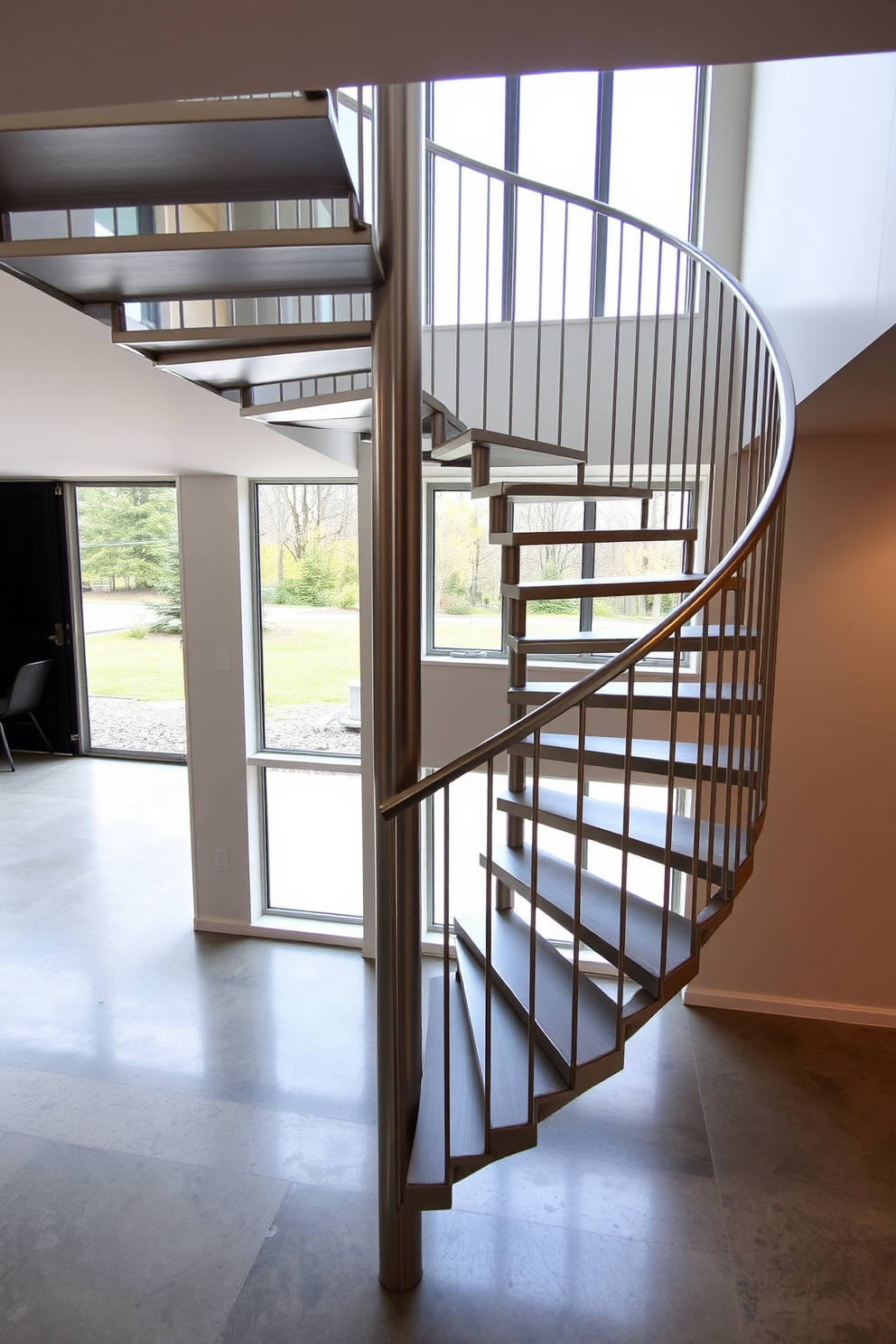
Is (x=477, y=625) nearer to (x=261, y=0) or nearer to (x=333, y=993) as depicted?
(x=333, y=993)

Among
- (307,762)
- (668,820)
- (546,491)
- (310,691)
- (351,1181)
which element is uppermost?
(546,491)

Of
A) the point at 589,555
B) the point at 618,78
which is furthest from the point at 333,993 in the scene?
the point at 618,78

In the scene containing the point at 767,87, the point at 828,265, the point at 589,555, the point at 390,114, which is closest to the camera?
the point at 390,114

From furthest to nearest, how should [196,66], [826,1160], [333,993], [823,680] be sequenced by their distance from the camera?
[333,993]
[823,680]
[826,1160]
[196,66]

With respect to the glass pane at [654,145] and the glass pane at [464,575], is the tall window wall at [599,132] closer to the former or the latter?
the glass pane at [654,145]

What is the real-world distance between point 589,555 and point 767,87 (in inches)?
86.7

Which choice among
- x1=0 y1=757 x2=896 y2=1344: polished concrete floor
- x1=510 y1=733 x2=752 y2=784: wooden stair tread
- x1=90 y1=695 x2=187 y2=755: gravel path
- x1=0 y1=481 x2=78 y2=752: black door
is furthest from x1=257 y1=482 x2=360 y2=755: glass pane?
x1=0 y1=481 x2=78 y2=752: black door

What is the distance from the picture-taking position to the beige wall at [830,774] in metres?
3.55

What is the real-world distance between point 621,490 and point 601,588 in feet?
1.40

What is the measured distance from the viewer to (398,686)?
7.50 feet

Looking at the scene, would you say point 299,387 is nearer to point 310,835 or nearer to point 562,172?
point 562,172

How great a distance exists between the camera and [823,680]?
12.0 feet

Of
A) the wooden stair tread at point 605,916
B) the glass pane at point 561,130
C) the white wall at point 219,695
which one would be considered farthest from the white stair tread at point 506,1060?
the glass pane at point 561,130

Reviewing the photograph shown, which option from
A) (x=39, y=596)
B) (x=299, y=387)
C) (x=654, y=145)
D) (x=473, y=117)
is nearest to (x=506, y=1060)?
(x=299, y=387)
